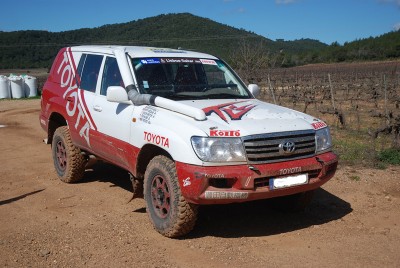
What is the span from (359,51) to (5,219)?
2988 inches

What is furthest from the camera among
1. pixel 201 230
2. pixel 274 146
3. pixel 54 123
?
pixel 54 123

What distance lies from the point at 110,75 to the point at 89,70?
2.15 feet

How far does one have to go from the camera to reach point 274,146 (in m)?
4.36

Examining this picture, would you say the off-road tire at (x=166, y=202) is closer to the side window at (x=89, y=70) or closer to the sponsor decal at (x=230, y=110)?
the sponsor decal at (x=230, y=110)

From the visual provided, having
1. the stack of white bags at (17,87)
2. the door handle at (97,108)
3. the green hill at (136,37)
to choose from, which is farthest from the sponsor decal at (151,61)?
the green hill at (136,37)

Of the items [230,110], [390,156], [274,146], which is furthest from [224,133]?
[390,156]

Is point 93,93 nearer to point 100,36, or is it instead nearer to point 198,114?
point 198,114

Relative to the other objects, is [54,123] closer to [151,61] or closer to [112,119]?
[112,119]

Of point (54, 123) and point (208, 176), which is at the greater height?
point (54, 123)

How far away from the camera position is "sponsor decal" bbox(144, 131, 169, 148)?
448cm

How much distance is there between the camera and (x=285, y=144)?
440 centimetres

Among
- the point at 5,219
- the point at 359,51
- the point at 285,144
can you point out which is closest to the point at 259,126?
the point at 285,144

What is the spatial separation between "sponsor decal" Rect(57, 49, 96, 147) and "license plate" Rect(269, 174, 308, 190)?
8.37ft

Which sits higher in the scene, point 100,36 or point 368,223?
point 100,36
